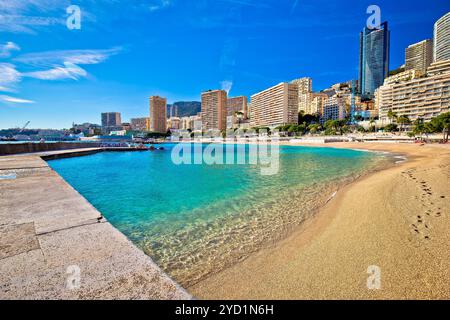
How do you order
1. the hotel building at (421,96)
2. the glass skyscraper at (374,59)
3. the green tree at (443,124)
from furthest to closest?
the glass skyscraper at (374,59) → the hotel building at (421,96) → the green tree at (443,124)

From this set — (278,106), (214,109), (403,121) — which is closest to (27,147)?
(403,121)

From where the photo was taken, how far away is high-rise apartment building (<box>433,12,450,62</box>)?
12150 centimetres

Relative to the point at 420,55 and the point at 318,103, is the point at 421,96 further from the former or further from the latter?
the point at 420,55

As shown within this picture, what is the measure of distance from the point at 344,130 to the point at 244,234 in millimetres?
100537

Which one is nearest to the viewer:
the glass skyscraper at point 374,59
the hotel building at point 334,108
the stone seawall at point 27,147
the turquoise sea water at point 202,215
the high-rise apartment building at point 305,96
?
the turquoise sea water at point 202,215

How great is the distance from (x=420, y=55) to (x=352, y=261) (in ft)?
684

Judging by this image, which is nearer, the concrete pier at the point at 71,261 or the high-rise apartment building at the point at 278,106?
the concrete pier at the point at 71,261

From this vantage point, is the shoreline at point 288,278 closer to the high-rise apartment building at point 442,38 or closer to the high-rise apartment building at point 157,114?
the high-rise apartment building at point 157,114

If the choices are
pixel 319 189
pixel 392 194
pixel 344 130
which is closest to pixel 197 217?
pixel 319 189

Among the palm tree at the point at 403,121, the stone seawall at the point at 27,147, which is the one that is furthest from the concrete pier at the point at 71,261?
the palm tree at the point at 403,121

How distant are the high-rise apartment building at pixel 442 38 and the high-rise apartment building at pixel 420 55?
36.3 ft

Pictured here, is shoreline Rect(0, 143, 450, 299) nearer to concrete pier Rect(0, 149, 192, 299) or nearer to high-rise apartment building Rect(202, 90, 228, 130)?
concrete pier Rect(0, 149, 192, 299)

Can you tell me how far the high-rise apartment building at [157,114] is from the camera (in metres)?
167
